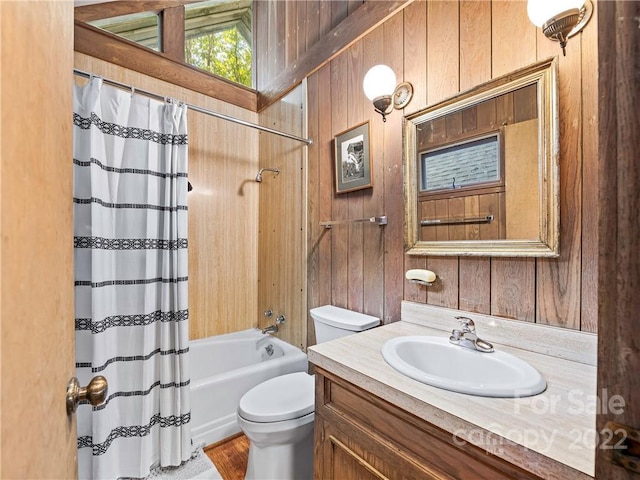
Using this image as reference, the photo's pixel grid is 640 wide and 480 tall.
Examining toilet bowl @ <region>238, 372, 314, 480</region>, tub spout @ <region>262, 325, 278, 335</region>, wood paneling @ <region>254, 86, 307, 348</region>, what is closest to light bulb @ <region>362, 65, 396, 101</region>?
wood paneling @ <region>254, 86, 307, 348</region>

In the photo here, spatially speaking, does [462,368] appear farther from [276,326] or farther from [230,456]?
[276,326]

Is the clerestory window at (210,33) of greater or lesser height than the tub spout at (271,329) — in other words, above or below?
above

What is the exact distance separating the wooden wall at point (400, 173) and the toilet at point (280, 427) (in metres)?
0.37

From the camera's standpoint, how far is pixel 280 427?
1.23 metres

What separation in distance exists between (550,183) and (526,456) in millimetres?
824

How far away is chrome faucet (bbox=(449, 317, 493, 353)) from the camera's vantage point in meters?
0.98

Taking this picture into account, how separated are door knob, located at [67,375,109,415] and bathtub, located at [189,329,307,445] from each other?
1249mm

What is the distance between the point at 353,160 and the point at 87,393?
1.48 metres

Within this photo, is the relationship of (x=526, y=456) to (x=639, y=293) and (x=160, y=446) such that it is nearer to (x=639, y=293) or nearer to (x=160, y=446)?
(x=639, y=293)

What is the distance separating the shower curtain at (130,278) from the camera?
1.28 metres

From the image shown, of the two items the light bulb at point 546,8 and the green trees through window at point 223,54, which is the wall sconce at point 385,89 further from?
the green trees through window at point 223,54

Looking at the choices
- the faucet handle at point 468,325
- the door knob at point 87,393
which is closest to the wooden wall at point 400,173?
the faucet handle at point 468,325

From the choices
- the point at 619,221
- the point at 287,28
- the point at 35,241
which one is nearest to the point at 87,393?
the point at 35,241

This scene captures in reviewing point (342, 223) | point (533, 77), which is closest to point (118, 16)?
point (342, 223)
